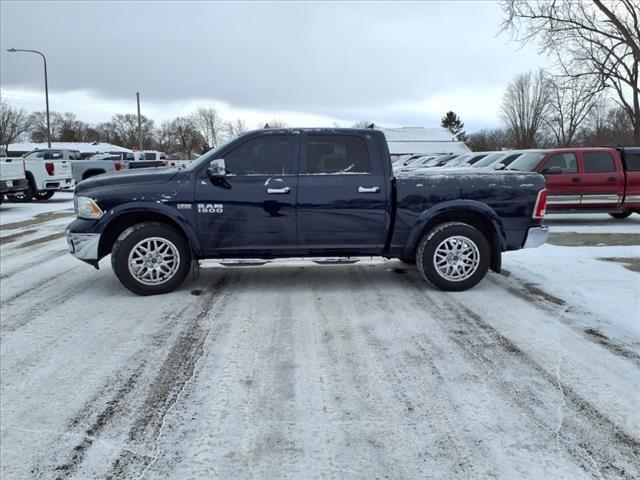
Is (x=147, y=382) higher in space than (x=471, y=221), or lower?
lower

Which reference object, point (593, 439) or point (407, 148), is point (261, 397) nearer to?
point (593, 439)

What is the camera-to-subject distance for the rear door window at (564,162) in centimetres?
Answer: 1206

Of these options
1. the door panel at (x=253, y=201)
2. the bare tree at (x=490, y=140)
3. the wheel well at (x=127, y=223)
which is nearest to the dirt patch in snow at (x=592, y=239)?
the door panel at (x=253, y=201)

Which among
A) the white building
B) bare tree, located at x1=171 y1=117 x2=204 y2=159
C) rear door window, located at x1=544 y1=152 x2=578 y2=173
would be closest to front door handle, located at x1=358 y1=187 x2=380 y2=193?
rear door window, located at x1=544 y1=152 x2=578 y2=173

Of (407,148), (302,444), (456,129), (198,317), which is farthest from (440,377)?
(456,129)

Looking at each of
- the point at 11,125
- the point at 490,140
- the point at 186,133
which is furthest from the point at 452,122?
the point at 11,125

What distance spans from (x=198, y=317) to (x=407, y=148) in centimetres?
4499

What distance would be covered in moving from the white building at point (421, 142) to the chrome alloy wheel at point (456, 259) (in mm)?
40649

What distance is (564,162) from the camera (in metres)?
12.1

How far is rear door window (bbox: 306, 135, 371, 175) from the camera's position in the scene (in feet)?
18.5

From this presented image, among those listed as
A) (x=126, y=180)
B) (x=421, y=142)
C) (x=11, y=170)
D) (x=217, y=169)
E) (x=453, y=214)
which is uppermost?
(x=421, y=142)

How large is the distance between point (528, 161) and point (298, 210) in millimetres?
8897

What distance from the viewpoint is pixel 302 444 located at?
269cm

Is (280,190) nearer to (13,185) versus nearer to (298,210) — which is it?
(298,210)
